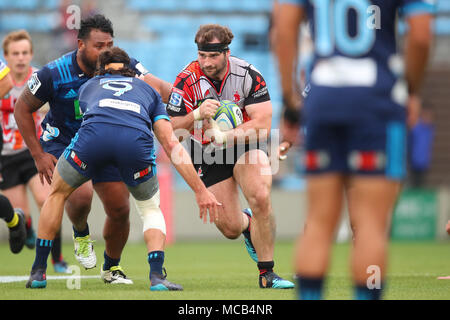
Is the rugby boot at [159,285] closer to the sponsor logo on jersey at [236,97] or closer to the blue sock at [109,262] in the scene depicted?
the blue sock at [109,262]

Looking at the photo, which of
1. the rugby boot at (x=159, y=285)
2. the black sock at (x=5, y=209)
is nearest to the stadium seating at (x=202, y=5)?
the black sock at (x=5, y=209)

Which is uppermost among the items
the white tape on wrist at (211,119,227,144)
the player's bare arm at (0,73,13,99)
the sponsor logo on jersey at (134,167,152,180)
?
the player's bare arm at (0,73,13,99)

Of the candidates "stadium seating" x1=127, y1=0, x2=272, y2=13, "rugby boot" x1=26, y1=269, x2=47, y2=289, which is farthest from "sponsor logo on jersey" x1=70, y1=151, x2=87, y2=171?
"stadium seating" x1=127, y1=0, x2=272, y2=13

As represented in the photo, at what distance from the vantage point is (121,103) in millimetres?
6051

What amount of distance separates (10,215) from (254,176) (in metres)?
2.66

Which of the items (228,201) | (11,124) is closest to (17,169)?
(11,124)

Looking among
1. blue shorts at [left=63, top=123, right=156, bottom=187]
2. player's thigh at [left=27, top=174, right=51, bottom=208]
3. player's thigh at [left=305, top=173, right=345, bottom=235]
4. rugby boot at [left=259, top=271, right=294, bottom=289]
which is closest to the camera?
player's thigh at [left=305, top=173, right=345, bottom=235]

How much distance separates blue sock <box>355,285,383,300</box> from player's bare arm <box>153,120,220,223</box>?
1.66 metres

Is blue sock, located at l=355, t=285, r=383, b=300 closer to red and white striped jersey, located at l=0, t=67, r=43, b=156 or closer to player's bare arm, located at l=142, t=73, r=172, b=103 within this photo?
player's bare arm, located at l=142, t=73, r=172, b=103

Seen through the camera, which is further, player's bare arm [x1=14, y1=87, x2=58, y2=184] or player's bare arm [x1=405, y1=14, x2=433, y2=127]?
player's bare arm [x1=14, y1=87, x2=58, y2=184]

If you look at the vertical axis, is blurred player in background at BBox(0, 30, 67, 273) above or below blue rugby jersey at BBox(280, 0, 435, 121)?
above

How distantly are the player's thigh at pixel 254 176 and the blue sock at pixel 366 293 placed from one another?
2.74 meters

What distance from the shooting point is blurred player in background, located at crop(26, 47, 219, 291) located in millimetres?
5953

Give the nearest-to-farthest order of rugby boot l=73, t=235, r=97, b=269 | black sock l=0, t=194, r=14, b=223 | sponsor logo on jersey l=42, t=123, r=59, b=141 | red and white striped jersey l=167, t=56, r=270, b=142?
red and white striped jersey l=167, t=56, r=270, b=142 → rugby boot l=73, t=235, r=97, b=269 → sponsor logo on jersey l=42, t=123, r=59, b=141 → black sock l=0, t=194, r=14, b=223
